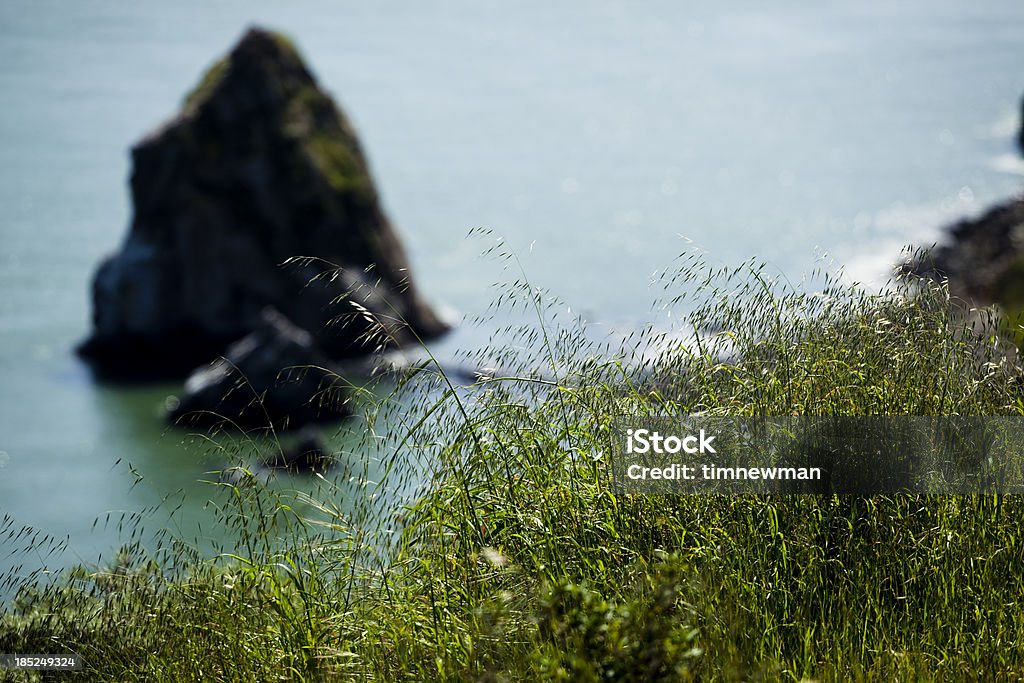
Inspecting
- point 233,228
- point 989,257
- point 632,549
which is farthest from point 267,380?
point 989,257

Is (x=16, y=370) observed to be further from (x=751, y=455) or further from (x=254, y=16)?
(x=254, y=16)

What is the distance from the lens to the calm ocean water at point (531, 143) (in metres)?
24.4

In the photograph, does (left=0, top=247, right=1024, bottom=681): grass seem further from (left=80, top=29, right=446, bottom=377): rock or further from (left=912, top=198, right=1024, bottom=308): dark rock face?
(left=80, top=29, right=446, bottom=377): rock

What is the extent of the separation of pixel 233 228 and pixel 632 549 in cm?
2113

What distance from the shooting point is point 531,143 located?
46594mm

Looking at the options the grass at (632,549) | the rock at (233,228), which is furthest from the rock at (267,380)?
the grass at (632,549)

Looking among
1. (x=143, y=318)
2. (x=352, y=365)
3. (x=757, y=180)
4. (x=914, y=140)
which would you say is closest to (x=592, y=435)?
(x=352, y=365)

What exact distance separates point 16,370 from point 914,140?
117 ft

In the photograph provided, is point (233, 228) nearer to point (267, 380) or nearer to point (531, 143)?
point (267, 380)

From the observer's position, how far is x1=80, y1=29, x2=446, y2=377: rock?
2422 cm

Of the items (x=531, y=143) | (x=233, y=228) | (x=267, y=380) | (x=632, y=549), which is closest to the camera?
(x=632, y=549)

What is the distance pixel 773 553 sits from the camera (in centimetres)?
466

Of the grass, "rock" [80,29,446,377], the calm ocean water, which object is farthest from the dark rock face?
the grass

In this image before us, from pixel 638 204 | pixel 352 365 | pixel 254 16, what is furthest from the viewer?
pixel 254 16
